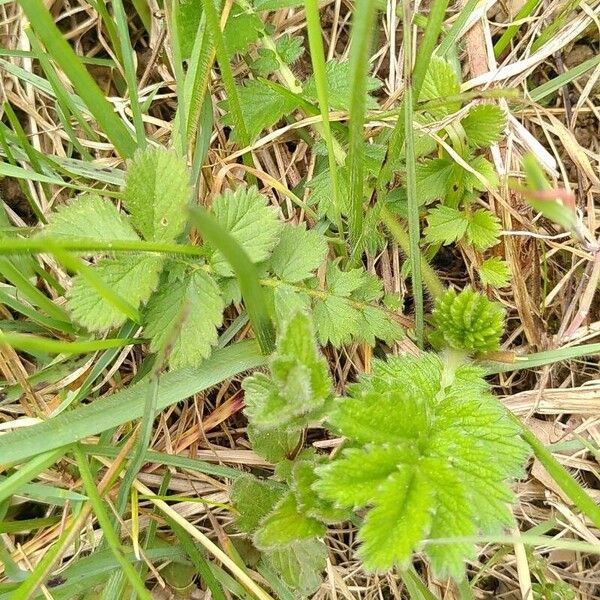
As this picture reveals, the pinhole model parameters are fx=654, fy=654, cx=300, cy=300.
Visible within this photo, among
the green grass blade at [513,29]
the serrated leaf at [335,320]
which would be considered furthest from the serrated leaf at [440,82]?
the serrated leaf at [335,320]

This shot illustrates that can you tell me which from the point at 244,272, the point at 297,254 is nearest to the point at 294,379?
the point at 244,272

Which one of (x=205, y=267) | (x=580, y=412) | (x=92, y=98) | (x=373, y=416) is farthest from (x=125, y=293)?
(x=580, y=412)

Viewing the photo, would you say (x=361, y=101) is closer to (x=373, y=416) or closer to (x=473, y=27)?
(x=373, y=416)

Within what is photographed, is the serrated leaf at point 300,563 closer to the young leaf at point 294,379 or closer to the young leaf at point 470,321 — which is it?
the young leaf at point 294,379

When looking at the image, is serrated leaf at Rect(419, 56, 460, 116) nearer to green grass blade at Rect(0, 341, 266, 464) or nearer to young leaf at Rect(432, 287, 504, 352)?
young leaf at Rect(432, 287, 504, 352)

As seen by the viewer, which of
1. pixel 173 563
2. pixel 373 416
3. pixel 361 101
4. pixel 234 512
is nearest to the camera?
pixel 361 101
